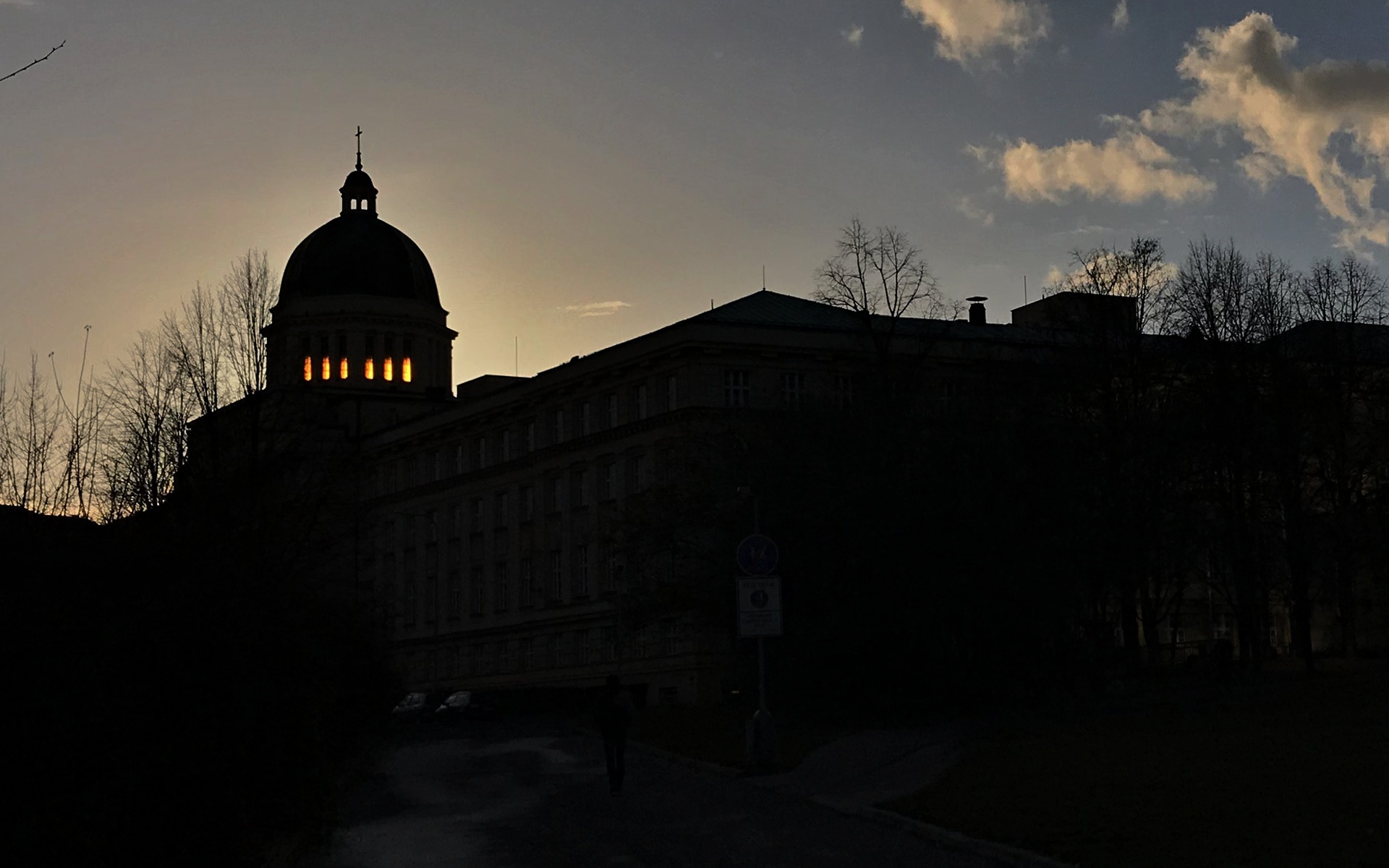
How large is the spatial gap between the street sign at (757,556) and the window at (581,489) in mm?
55902

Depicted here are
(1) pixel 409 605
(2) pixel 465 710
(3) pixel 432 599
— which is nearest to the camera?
(2) pixel 465 710

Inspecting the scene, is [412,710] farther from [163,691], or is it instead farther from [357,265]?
[163,691]

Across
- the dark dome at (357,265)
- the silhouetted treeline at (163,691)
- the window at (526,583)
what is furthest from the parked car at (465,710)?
the silhouetted treeline at (163,691)

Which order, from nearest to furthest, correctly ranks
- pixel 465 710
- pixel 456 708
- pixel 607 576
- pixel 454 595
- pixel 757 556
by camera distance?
pixel 757 556 → pixel 465 710 → pixel 456 708 → pixel 607 576 → pixel 454 595

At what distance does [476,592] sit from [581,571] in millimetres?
12163

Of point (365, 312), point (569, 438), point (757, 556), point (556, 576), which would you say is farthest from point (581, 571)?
point (757, 556)

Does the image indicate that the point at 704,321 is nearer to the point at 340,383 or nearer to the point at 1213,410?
the point at 1213,410

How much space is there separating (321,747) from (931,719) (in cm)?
2390

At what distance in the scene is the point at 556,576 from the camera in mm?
91188

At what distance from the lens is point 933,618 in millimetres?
38938

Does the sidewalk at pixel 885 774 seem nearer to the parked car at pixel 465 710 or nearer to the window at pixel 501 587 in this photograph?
the parked car at pixel 465 710

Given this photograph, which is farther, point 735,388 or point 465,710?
point 735,388

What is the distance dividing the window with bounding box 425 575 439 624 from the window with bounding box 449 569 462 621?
146 centimetres

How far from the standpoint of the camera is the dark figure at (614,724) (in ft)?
93.1
